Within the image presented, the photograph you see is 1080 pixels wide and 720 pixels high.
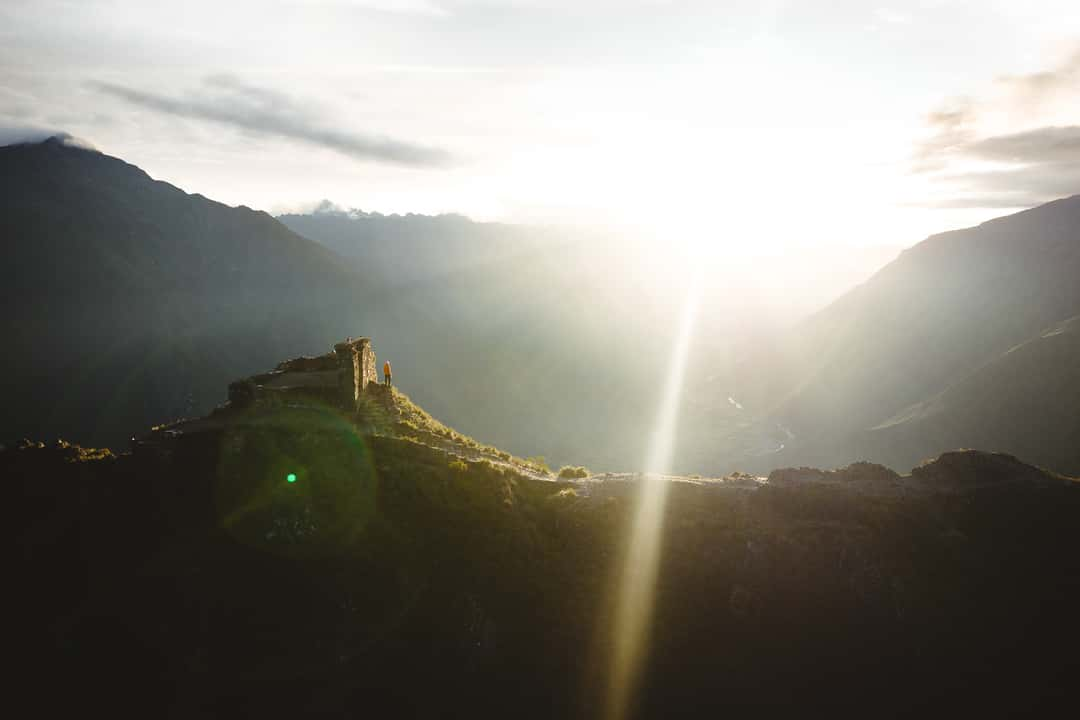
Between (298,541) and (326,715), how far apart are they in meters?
7.35

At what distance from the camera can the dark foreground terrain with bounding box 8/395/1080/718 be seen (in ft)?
73.6

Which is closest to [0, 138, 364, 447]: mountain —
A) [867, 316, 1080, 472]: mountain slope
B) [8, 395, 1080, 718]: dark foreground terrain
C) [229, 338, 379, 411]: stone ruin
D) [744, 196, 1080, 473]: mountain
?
[229, 338, 379, 411]: stone ruin

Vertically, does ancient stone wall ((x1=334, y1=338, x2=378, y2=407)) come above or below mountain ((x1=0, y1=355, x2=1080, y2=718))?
above

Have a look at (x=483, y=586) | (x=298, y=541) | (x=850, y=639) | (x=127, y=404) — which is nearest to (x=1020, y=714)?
(x=850, y=639)

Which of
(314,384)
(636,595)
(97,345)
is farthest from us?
(97,345)

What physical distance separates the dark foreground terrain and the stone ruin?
171cm

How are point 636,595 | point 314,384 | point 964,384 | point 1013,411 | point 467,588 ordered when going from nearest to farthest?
point 467,588, point 636,595, point 314,384, point 1013,411, point 964,384

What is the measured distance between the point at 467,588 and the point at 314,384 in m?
15.3

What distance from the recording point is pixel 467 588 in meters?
25.6

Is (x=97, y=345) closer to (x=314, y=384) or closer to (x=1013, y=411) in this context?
(x=314, y=384)

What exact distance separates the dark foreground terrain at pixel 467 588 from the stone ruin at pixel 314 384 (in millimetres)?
1713

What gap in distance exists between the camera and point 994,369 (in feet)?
465

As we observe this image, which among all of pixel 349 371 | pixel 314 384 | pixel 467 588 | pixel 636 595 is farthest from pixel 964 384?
pixel 314 384

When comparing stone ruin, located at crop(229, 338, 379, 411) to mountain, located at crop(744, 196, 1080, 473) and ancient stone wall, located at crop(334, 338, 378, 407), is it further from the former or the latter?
mountain, located at crop(744, 196, 1080, 473)
